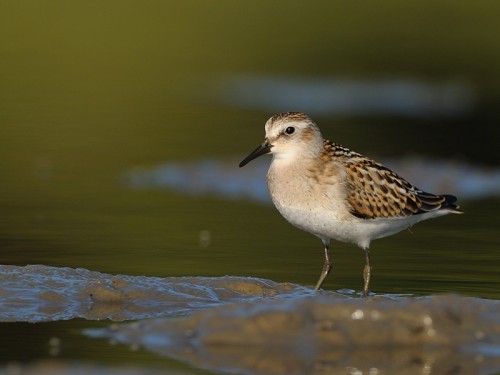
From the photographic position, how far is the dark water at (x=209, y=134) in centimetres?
1316

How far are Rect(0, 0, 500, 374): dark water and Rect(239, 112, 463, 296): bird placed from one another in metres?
0.53

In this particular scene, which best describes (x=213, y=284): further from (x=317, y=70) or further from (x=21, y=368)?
(x=317, y=70)

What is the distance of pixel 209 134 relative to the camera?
2331 centimetres

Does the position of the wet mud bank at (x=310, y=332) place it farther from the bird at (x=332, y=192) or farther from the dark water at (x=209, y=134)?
the bird at (x=332, y=192)

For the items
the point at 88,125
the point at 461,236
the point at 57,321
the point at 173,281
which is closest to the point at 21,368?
the point at 57,321

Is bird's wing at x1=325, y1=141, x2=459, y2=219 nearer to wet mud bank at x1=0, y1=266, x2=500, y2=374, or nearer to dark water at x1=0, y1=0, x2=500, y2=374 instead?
dark water at x1=0, y1=0, x2=500, y2=374

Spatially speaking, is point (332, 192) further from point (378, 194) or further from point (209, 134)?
point (209, 134)

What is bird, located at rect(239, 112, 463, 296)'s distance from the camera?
12.6 metres

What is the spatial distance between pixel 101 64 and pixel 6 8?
7.75m

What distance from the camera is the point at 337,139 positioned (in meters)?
22.1

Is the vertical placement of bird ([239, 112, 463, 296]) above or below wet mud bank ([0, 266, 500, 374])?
above

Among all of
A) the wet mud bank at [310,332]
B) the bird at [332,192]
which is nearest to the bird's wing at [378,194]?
the bird at [332,192]

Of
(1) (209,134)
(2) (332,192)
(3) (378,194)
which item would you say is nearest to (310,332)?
(2) (332,192)

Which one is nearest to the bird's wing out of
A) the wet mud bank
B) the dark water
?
the dark water
